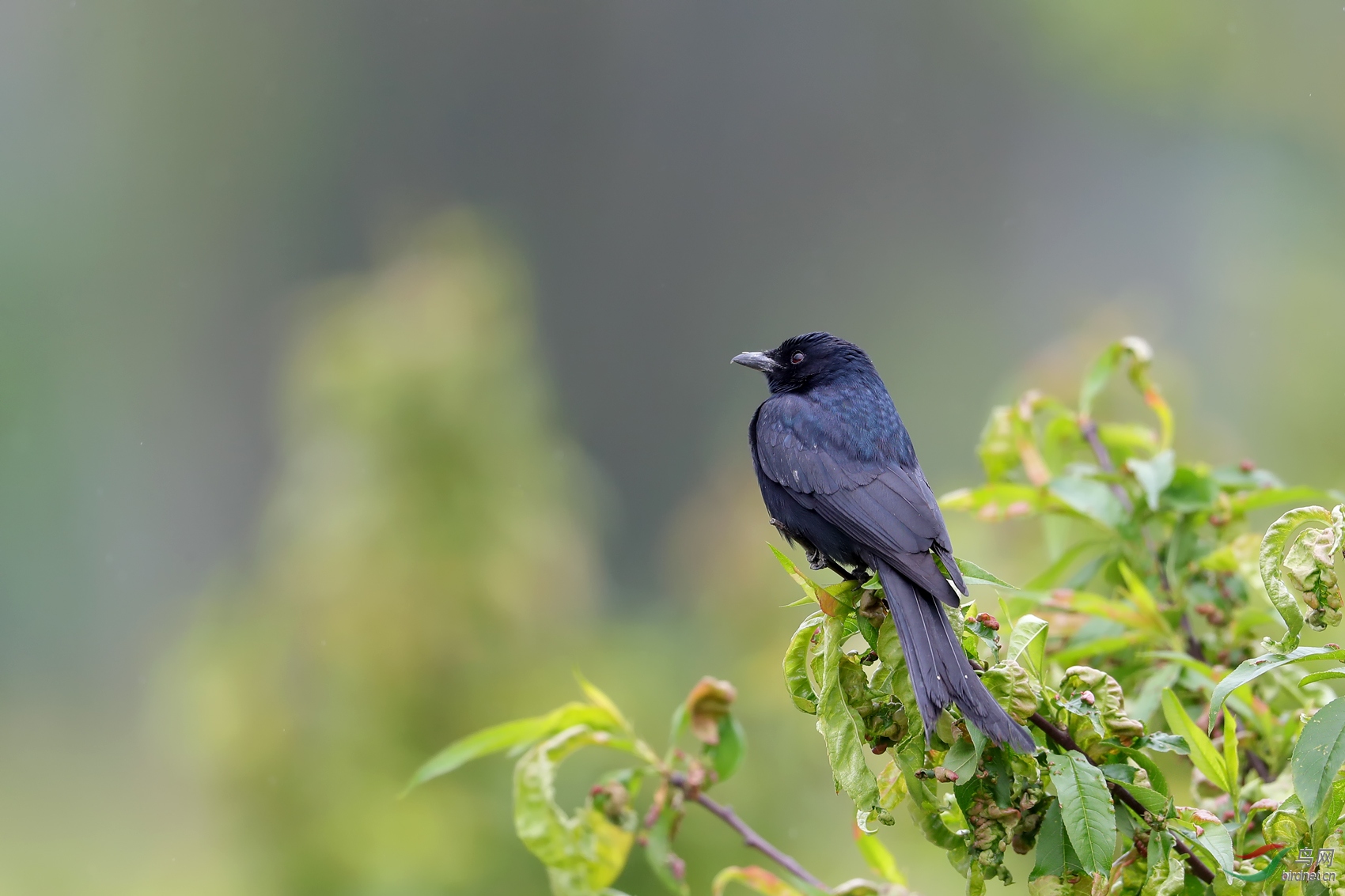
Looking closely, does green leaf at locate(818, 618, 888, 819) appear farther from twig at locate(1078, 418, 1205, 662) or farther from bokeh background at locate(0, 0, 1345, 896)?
bokeh background at locate(0, 0, 1345, 896)

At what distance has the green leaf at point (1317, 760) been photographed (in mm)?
1270

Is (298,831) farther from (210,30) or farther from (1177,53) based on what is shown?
(210,30)

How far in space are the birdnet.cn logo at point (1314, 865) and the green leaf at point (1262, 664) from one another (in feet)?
0.60

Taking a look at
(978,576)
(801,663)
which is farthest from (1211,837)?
(801,663)

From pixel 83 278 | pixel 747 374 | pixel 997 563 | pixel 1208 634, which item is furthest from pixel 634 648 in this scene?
pixel 83 278

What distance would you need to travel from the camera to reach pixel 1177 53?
11.2 metres

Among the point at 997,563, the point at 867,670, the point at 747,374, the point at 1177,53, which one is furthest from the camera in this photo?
the point at 747,374

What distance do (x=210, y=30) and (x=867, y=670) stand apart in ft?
46.5

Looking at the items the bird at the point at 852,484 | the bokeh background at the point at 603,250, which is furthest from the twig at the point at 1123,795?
the bokeh background at the point at 603,250

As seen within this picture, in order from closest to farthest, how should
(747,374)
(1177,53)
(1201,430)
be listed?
1. (1201,430)
2. (1177,53)
3. (747,374)

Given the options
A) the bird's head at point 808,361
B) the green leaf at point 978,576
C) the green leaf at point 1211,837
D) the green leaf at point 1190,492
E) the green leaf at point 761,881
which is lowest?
the green leaf at point 1211,837

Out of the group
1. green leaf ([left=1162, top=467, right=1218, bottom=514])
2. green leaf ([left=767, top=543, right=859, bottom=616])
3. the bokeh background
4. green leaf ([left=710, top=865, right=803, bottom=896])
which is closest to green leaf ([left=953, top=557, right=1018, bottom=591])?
green leaf ([left=767, top=543, right=859, bottom=616])

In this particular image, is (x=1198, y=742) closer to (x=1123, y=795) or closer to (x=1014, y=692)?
(x=1123, y=795)

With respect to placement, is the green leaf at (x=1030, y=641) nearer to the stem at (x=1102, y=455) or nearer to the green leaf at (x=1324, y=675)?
the green leaf at (x=1324, y=675)
